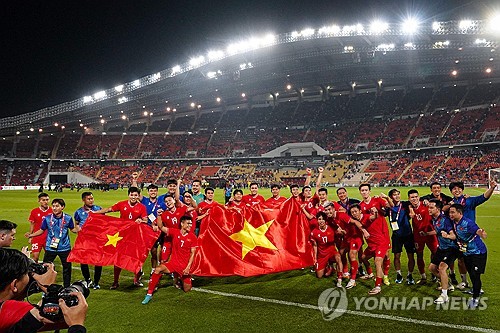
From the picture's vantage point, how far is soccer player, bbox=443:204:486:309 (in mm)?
6531

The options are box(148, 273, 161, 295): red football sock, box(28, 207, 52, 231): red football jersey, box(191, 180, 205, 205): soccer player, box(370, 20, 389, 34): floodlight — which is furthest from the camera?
box(370, 20, 389, 34): floodlight

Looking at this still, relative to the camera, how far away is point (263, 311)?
6.56 meters

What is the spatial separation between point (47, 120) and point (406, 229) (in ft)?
217

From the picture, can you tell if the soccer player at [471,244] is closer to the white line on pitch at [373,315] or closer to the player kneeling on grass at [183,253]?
the white line on pitch at [373,315]

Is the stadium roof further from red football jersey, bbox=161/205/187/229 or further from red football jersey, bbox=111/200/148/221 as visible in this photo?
red football jersey, bbox=111/200/148/221

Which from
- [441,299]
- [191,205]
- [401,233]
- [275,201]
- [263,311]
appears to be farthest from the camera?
[275,201]

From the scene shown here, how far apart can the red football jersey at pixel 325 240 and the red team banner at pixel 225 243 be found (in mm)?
525

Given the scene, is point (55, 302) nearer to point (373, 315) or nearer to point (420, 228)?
point (373, 315)

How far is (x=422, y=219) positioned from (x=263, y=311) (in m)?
4.11

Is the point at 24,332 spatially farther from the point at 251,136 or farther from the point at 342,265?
the point at 251,136

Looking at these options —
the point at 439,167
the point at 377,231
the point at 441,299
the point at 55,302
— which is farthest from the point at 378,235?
the point at 439,167

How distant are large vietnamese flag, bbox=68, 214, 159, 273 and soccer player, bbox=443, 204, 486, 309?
614cm

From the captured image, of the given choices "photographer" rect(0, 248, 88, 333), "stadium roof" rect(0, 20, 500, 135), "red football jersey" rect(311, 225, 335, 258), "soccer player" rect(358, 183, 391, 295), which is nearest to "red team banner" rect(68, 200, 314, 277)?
"red football jersey" rect(311, 225, 335, 258)

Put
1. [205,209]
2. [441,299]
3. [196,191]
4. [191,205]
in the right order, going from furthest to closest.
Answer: [196,191], [191,205], [205,209], [441,299]
